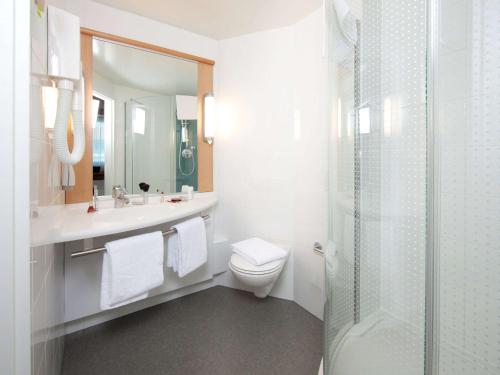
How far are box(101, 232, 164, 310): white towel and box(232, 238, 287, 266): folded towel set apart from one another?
66 centimetres

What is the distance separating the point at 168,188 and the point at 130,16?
136 centimetres

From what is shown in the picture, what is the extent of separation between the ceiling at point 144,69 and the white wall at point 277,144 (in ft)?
1.05

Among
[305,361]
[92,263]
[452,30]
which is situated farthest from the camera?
[92,263]

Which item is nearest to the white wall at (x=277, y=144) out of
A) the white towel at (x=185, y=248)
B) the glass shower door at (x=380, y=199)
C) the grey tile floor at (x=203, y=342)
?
the grey tile floor at (x=203, y=342)

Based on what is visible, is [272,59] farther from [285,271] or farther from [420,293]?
[420,293]

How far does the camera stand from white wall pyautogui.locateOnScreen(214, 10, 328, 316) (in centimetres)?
206

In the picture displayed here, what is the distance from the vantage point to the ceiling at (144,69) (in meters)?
2.00

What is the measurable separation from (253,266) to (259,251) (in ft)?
0.46

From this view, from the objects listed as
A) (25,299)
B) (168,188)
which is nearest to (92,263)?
(168,188)

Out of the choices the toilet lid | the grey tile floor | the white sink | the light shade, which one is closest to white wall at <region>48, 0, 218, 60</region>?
the light shade

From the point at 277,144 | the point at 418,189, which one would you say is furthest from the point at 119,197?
the point at 418,189

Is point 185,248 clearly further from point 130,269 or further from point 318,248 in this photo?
point 318,248

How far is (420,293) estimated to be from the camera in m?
1.06

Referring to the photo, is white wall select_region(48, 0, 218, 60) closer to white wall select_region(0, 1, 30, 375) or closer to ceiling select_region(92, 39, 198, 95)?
ceiling select_region(92, 39, 198, 95)
